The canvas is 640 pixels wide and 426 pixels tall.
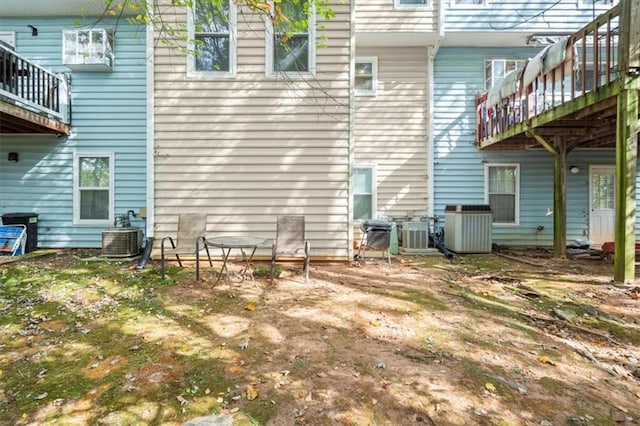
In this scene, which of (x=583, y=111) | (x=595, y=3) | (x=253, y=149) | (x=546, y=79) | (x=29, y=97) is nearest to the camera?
(x=583, y=111)

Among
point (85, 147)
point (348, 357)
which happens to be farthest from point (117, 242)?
point (348, 357)

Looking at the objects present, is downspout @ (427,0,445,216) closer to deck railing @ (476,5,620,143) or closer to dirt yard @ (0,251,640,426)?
deck railing @ (476,5,620,143)

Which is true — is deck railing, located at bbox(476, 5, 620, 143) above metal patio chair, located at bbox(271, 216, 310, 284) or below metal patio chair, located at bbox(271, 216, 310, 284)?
above

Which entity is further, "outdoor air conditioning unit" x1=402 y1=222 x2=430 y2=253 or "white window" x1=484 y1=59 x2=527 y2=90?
"white window" x1=484 y1=59 x2=527 y2=90

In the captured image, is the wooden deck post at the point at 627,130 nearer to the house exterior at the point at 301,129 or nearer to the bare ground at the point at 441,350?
the bare ground at the point at 441,350

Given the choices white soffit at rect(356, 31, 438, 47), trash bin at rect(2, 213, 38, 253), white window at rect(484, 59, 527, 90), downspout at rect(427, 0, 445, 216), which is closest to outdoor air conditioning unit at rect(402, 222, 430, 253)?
downspout at rect(427, 0, 445, 216)

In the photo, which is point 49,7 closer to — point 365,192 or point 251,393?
point 365,192

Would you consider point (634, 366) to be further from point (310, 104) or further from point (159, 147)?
point (159, 147)

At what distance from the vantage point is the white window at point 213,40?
6348mm

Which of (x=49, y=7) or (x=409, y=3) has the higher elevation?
(x=409, y=3)

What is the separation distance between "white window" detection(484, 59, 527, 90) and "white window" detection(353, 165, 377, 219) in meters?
4.14

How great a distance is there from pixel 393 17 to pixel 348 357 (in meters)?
8.86

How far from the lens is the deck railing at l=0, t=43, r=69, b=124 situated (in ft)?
21.4

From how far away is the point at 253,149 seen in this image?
6.44 metres
